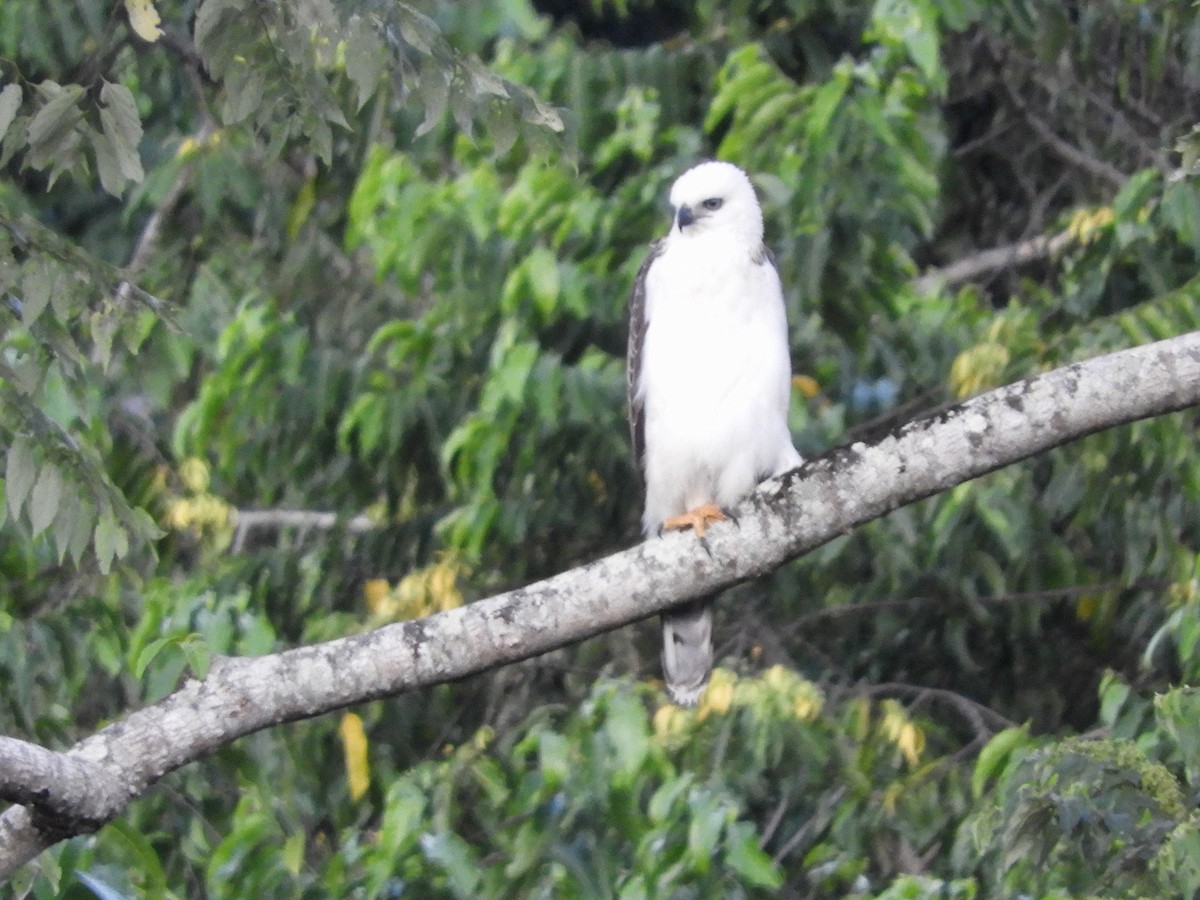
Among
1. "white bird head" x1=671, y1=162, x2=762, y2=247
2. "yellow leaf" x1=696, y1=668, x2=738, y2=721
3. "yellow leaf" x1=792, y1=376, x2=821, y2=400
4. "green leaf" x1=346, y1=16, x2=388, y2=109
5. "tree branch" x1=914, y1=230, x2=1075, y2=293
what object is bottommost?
"yellow leaf" x1=696, y1=668, x2=738, y2=721

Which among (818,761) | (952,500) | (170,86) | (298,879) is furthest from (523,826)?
(170,86)

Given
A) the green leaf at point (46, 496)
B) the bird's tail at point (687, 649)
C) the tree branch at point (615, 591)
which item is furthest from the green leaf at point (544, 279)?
the green leaf at point (46, 496)

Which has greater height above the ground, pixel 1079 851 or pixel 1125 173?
pixel 1125 173

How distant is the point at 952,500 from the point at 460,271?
4.79 feet

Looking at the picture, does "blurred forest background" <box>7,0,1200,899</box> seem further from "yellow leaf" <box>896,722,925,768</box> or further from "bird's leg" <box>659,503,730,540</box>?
"bird's leg" <box>659,503,730,540</box>

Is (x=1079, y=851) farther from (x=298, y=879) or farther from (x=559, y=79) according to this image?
(x=559, y=79)

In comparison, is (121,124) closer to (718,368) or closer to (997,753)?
(718,368)

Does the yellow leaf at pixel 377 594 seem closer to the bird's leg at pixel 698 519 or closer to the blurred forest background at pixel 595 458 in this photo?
the blurred forest background at pixel 595 458

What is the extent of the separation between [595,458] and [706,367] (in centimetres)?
98

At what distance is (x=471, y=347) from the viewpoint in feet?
18.9

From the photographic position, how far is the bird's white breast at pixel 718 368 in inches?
189

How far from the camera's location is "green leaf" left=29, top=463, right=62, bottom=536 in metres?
3.14

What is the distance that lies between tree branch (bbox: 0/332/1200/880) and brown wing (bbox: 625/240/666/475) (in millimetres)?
1334

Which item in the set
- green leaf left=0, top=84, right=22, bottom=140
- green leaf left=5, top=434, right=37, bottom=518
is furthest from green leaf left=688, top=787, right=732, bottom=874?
green leaf left=0, top=84, right=22, bottom=140
